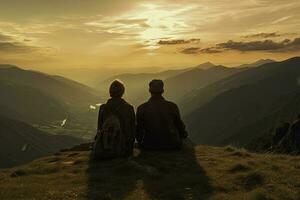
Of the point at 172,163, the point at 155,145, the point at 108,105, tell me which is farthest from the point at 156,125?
the point at 172,163

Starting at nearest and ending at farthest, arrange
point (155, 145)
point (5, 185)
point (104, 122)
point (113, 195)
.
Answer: point (113, 195), point (5, 185), point (104, 122), point (155, 145)

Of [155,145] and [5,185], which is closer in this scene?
[5,185]

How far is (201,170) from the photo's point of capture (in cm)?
2695

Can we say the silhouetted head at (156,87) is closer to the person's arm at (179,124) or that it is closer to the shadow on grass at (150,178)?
the person's arm at (179,124)

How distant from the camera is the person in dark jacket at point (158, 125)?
35.8m

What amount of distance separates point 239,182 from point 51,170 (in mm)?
13169

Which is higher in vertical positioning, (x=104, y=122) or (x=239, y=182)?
(x=104, y=122)

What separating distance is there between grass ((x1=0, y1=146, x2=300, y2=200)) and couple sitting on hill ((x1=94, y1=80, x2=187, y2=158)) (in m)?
1.48

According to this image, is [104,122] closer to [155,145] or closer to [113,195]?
[155,145]

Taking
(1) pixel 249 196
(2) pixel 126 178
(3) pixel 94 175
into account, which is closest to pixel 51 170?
(3) pixel 94 175

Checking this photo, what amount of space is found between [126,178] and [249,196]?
8.15 meters

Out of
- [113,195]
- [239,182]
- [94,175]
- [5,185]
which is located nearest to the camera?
[113,195]

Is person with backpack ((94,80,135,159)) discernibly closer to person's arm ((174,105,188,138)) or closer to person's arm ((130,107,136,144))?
person's arm ((130,107,136,144))

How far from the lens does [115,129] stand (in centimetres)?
3241
